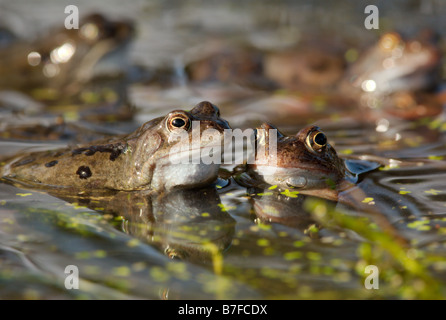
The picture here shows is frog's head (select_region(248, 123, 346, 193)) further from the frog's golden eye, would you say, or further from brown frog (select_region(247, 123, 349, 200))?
the frog's golden eye

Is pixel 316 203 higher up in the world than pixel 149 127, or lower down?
lower down

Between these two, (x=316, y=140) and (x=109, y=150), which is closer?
(x=316, y=140)

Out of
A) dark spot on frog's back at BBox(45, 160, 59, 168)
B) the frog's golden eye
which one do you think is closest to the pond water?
dark spot on frog's back at BBox(45, 160, 59, 168)

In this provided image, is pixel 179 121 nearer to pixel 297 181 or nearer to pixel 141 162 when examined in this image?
pixel 141 162

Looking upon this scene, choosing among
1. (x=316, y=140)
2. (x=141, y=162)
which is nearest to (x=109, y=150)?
(x=141, y=162)

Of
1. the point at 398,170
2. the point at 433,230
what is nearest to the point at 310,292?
the point at 433,230

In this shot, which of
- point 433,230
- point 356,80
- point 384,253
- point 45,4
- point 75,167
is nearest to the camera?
point 384,253

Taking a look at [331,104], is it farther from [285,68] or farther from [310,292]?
[310,292]

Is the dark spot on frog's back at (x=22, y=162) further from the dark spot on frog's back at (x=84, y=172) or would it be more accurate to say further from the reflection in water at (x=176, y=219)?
the reflection in water at (x=176, y=219)
